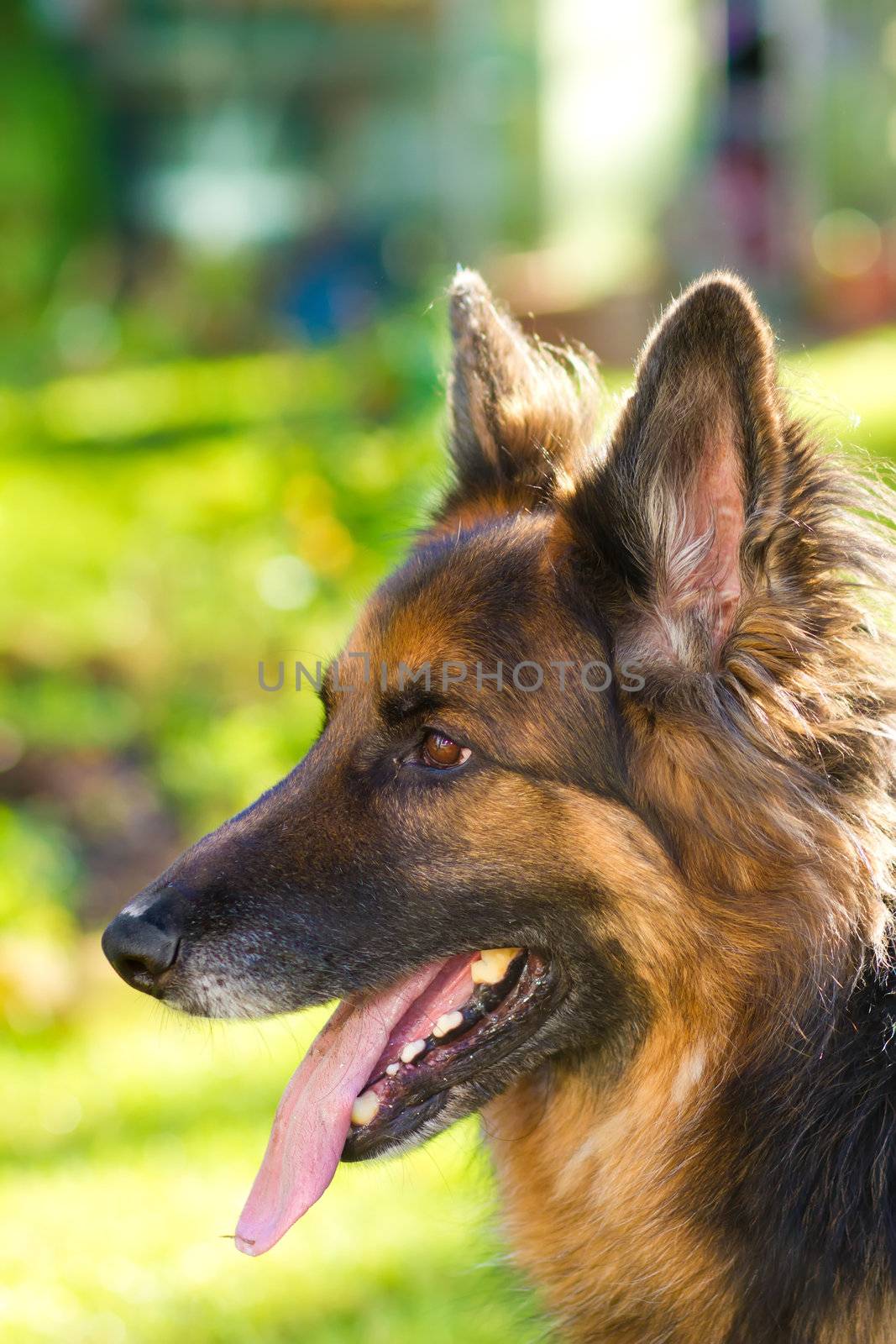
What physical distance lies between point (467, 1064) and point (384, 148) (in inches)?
593

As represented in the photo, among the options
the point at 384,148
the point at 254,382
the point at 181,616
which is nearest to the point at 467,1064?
the point at 181,616

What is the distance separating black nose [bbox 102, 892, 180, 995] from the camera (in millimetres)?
2766

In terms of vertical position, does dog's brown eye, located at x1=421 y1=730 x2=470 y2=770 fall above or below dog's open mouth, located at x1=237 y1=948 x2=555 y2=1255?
above

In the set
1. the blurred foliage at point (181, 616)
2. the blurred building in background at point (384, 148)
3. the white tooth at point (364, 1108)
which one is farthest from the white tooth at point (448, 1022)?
the blurred building in background at point (384, 148)

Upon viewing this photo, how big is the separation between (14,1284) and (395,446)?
465 cm

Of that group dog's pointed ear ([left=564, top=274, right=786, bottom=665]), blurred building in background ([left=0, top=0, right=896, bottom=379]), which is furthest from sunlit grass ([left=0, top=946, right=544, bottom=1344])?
blurred building in background ([left=0, top=0, right=896, bottom=379])

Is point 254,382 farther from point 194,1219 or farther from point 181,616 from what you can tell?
point 194,1219

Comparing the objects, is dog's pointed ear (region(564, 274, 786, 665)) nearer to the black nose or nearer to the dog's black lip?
the dog's black lip

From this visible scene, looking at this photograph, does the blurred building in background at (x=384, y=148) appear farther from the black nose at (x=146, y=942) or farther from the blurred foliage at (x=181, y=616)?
the black nose at (x=146, y=942)

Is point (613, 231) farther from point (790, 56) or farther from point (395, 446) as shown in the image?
point (395, 446)

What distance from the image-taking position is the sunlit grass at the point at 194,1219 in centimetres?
380

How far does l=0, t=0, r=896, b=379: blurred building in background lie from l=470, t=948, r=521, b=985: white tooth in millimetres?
12508

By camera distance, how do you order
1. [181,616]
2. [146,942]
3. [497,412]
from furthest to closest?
1. [181,616]
2. [497,412]
3. [146,942]

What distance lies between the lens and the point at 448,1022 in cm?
284
